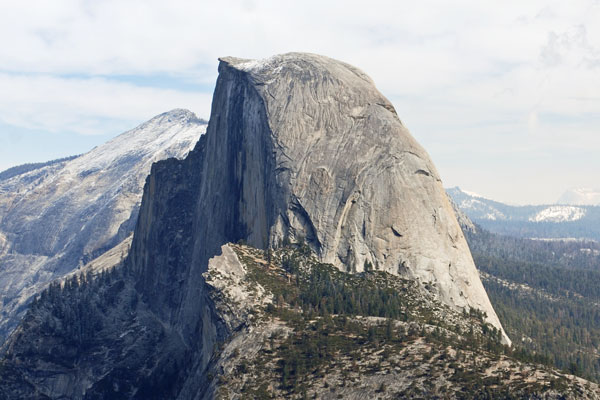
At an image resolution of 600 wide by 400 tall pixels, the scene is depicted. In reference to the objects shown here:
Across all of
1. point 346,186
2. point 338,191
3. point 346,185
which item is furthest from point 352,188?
point 338,191

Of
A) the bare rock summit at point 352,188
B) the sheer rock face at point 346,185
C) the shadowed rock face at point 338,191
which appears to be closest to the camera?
the shadowed rock face at point 338,191

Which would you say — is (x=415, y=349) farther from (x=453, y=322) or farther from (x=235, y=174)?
(x=235, y=174)

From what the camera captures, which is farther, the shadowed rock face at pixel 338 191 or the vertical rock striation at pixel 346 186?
the vertical rock striation at pixel 346 186

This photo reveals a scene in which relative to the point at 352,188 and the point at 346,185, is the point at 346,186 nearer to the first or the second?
the point at 346,185

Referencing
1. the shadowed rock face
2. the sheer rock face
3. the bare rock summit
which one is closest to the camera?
the shadowed rock face

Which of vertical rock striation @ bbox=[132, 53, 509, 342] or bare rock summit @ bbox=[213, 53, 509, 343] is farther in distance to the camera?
vertical rock striation @ bbox=[132, 53, 509, 342]

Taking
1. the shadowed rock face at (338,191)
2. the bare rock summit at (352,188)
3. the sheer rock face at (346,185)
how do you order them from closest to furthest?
the shadowed rock face at (338,191), the bare rock summit at (352,188), the sheer rock face at (346,185)

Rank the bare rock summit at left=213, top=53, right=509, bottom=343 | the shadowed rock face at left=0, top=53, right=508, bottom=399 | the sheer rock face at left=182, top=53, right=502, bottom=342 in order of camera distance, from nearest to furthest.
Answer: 1. the shadowed rock face at left=0, top=53, right=508, bottom=399
2. the bare rock summit at left=213, top=53, right=509, bottom=343
3. the sheer rock face at left=182, top=53, right=502, bottom=342

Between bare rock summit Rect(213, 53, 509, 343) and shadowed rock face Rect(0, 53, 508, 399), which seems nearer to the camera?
shadowed rock face Rect(0, 53, 508, 399)
